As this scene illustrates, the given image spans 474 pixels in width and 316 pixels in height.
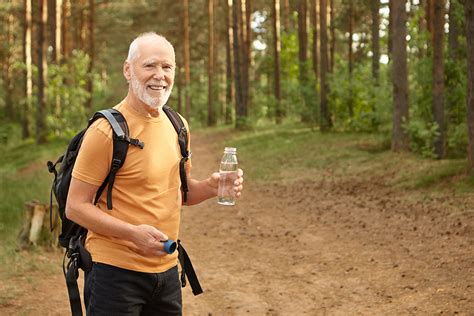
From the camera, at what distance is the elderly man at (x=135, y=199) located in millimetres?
3184

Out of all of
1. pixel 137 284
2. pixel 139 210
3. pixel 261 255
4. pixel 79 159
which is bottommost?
pixel 261 255

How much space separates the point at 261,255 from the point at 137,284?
20.8 feet

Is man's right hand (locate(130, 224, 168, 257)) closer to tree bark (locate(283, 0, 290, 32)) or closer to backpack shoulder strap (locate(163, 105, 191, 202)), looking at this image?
backpack shoulder strap (locate(163, 105, 191, 202))

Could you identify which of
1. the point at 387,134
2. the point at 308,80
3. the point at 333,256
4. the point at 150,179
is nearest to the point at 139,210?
the point at 150,179

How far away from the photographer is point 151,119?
3.37 m

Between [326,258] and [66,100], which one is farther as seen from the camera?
[66,100]

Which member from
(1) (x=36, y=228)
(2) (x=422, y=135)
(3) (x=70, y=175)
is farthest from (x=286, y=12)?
(3) (x=70, y=175)

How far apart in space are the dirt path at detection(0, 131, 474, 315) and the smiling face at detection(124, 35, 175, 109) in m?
4.18

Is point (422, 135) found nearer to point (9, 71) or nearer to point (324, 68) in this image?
point (324, 68)

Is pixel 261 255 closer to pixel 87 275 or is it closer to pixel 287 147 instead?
pixel 87 275

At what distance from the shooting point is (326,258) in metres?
9.21

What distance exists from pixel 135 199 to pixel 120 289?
44 cm

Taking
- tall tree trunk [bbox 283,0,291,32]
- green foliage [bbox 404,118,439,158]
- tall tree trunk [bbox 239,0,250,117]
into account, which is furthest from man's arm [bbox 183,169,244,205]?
tall tree trunk [bbox 283,0,291,32]

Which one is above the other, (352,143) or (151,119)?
(151,119)
